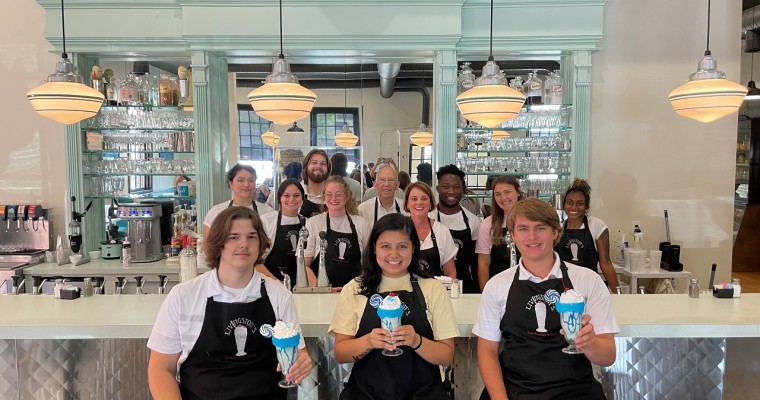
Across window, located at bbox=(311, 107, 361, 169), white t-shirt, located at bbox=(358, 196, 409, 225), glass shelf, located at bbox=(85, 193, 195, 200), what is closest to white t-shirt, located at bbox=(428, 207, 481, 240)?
white t-shirt, located at bbox=(358, 196, 409, 225)

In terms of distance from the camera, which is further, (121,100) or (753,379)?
(121,100)

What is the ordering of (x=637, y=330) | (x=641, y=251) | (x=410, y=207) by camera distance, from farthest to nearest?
1. (x=641, y=251)
2. (x=410, y=207)
3. (x=637, y=330)

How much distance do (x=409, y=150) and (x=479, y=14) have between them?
1.35 metres

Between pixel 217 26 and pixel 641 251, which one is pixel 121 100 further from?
pixel 641 251

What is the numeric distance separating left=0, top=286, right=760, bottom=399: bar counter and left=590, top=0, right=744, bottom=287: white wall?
2.47m

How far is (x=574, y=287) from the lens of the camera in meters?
2.07

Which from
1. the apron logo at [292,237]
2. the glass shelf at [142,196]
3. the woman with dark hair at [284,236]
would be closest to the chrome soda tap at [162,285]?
the woman with dark hair at [284,236]

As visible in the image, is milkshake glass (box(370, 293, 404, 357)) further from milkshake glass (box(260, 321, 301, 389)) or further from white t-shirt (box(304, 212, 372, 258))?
white t-shirt (box(304, 212, 372, 258))

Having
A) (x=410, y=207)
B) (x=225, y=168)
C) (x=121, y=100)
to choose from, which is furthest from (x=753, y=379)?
(x=121, y=100)

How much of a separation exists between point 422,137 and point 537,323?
327cm

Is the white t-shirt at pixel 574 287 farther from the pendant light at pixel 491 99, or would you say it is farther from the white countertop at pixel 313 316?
the pendant light at pixel 491 99

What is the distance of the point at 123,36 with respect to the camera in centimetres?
467

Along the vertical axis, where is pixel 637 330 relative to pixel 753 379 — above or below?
above

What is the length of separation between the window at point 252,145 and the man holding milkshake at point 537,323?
3.40 meters
